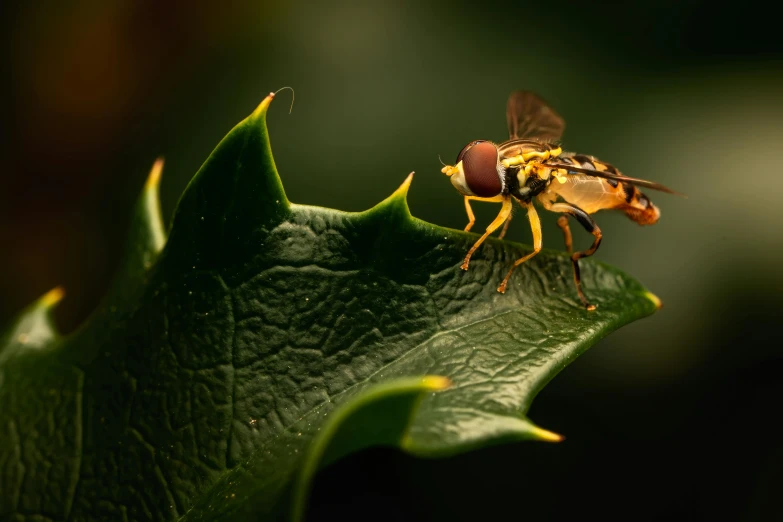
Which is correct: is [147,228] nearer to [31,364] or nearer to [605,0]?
[31,364]

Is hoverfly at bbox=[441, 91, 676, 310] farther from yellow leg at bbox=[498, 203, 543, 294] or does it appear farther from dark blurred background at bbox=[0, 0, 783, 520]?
dark blurred background at bbox=[0, 0, 783, 520]

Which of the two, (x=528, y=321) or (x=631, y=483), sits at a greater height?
(x=528, y=321)

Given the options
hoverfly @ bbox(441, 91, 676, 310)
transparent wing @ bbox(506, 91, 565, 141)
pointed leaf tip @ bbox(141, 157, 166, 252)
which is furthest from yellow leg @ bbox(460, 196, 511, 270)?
pointed leaf tip @ bbox(141, 157, 166, 252)

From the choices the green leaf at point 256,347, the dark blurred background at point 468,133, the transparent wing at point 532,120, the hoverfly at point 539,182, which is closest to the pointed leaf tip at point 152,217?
the green leaf at point 256,347

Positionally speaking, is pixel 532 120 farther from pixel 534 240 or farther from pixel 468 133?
pixel 534 240

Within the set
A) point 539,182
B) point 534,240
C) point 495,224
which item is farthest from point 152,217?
point 539,182

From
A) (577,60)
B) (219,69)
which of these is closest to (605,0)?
(577,60)
